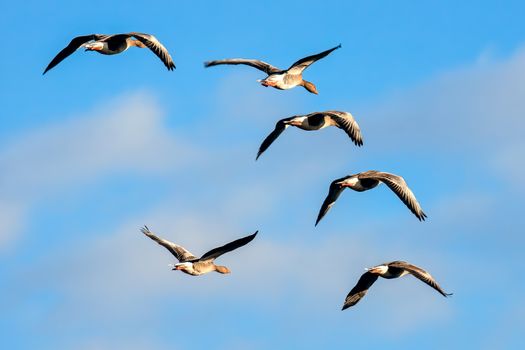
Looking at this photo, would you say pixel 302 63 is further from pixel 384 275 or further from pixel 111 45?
pixel 384 275

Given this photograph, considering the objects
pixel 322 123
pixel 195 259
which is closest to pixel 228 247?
pixel 195 259

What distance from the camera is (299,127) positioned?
35.1 meters

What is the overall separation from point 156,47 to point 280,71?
13.1 feet

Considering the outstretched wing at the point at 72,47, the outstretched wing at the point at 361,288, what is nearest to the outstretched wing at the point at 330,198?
the outstretched wing at the point at 361,288

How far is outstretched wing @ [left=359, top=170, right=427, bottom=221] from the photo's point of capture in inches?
1287

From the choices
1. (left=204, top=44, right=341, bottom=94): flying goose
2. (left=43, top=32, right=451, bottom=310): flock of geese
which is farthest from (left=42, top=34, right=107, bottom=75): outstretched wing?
(left=204, top=44, right=341, bottom=94): flying goose

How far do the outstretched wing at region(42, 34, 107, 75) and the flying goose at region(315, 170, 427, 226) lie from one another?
25.5ft

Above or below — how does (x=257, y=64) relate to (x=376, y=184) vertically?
above

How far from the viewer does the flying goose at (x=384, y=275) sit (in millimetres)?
31731

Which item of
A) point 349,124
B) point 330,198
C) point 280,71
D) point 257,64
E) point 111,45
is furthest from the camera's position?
point 257,64

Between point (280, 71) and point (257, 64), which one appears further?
point (257, 64)

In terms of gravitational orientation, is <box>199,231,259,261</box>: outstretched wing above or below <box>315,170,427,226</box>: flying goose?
below

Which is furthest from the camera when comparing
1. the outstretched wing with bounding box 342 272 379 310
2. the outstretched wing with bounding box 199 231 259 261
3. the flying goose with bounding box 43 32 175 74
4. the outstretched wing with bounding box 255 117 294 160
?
the outstretched wing with bounding box 255 117 294 160

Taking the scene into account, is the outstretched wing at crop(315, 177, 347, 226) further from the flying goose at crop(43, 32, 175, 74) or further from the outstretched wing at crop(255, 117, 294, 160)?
the flying goose at crop(43, 32, 175, 74)
